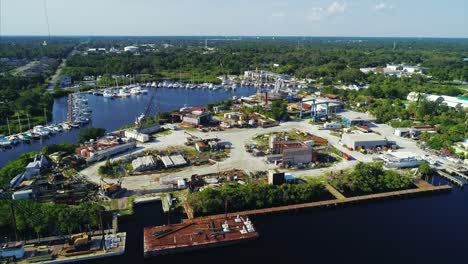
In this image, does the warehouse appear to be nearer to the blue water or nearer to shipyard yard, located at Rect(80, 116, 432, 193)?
shipyard yard, located at Rect(80, 116, 432, 193)

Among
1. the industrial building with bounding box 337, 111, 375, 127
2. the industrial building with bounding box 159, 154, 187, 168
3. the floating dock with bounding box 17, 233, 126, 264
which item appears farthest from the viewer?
the industrial building with bounding box 337, 111, 375, 127

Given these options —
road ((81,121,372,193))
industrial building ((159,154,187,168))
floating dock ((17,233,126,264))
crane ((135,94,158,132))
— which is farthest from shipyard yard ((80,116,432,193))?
crane ((135,94,158,132))

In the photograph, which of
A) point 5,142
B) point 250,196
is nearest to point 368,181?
point 250,196

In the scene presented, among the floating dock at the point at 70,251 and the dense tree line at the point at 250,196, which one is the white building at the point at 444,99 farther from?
the floating dock at the point at 70,251

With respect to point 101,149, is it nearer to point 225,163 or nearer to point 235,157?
point 225,163

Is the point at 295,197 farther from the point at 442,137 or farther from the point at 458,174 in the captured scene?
the point at 442,137

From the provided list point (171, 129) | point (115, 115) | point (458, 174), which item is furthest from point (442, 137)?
point (115, 115)

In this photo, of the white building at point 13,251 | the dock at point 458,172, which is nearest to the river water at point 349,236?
the white building at point 13,251
